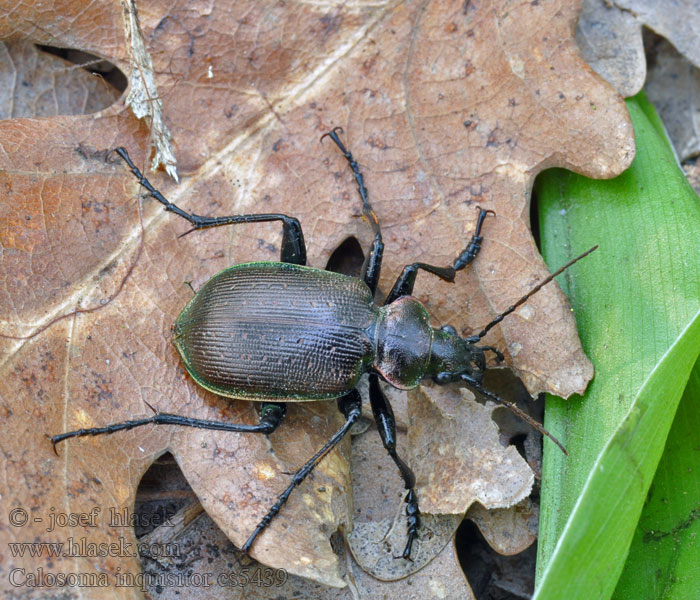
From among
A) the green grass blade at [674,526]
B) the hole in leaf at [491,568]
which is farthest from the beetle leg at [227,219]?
the green grass blade at [674,526]

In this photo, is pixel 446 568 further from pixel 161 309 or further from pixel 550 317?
pixel 161 309

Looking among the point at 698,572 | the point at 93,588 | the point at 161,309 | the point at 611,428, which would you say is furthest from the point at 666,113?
the point at 93,588

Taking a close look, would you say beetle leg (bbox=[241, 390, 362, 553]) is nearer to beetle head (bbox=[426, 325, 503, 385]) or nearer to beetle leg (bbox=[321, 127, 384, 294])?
beetle head (bbox=[426, 325, 503, 385])

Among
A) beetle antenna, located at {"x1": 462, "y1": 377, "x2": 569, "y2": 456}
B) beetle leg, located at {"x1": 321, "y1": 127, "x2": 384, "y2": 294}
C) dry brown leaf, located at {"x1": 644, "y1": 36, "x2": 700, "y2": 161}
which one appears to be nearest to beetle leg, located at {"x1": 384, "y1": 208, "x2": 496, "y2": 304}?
beetle leg, located at {"x1": 321, "y1": 127, "x2": 384, "y2": 294}

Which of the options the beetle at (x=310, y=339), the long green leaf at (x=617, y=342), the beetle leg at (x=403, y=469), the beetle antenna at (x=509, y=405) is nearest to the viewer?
the long green leaf at (x=617, y=342)

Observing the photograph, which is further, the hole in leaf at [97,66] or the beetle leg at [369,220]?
the hole in leaf at [97,66]

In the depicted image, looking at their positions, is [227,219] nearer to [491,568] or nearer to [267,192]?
[267,192]

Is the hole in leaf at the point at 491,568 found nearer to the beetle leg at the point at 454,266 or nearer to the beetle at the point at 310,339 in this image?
the beetle at the point at 310,339
